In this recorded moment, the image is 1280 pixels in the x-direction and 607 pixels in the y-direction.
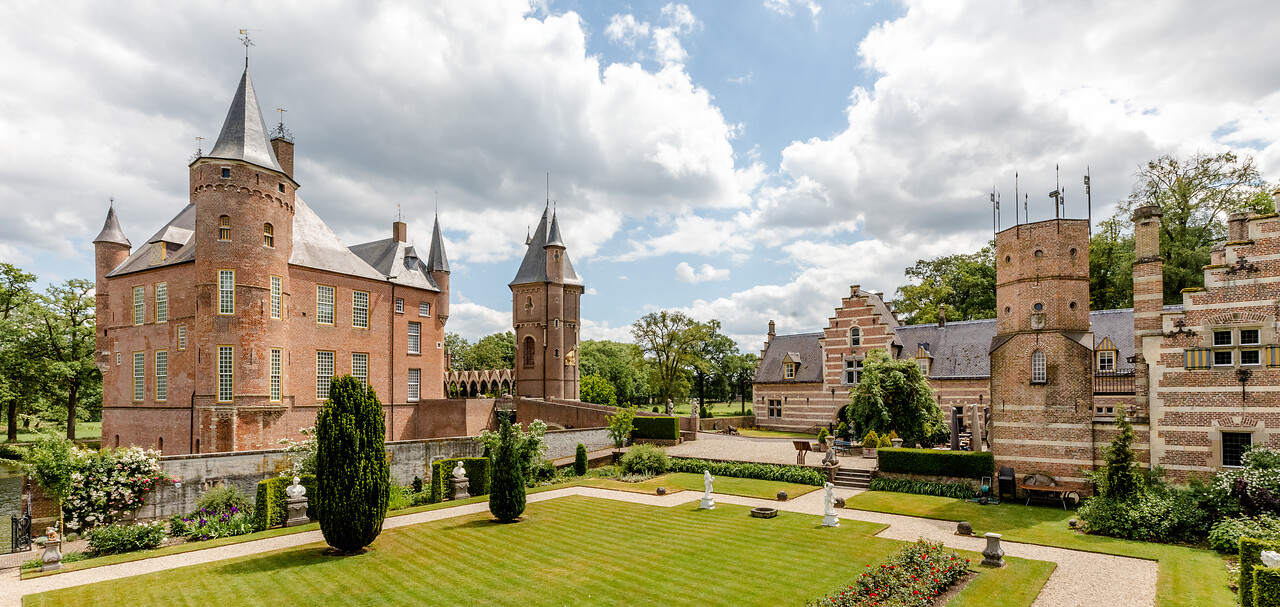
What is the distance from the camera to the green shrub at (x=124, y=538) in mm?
16312

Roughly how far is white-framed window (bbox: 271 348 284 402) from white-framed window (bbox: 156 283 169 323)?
6184 mm

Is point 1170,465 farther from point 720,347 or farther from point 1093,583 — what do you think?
point 720,347

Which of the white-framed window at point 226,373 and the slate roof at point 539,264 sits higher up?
the slate roof at point 539,264

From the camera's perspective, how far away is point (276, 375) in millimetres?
31125

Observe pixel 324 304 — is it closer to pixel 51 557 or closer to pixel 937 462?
pixel 51 557

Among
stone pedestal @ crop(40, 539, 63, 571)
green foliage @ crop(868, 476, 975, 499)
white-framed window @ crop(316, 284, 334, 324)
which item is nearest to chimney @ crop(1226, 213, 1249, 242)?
green foliage @ crop(868, 476, 975, 499)

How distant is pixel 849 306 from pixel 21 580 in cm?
3817

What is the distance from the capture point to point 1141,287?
19.3 m

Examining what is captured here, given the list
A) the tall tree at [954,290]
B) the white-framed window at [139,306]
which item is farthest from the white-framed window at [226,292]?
the tall tree at [954,290]

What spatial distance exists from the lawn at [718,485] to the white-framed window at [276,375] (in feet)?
53.0

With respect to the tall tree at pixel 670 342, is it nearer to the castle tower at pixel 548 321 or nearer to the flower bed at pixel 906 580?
the castle tower at pixel 548 321

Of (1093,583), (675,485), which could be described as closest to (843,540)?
(1093,583)

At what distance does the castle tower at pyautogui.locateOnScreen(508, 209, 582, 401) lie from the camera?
46938 millimetres

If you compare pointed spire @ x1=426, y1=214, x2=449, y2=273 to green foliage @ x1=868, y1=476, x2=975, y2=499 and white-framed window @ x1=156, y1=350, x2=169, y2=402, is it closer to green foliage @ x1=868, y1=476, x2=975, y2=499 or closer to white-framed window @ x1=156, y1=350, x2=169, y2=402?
white-framed window @ x1=156, y1=350, x2=169, y2=402
